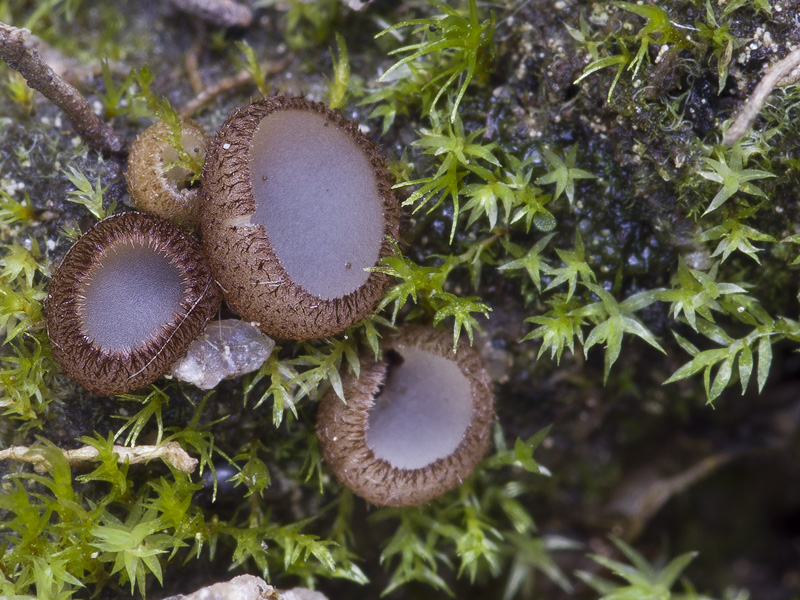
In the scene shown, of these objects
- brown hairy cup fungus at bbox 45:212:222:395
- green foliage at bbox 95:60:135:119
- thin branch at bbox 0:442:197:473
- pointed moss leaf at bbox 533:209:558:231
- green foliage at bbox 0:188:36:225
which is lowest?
thin branch at bbox 0:442:197:473

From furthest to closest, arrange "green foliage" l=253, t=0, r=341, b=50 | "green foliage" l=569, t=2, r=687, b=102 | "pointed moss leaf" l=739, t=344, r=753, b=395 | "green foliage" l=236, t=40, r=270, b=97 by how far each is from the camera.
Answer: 1. "green foliage" l=253, t=0, r=341, b=50
2. "green foliage" l=236, t=40, r=270, b=97
3. "pointed moss leaf" l=739, t=344, r=753, b=395
4. "green foliage" l=569, t=2, r=687, b=102

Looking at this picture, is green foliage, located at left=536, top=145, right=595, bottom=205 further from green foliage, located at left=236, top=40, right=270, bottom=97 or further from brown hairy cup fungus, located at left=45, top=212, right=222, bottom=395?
brown hairy cup fungus, located at left=45, top=212, right=222, bottom=395

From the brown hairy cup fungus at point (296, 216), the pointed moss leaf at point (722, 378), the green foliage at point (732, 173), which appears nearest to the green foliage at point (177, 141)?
the brown hairy cup fungus at point (296, 216)

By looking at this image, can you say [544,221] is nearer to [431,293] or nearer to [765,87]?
[431,293]

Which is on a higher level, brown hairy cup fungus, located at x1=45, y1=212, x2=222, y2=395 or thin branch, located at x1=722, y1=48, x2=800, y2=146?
thin branch, located at x1=722, y1=48, x2=800, y2=146

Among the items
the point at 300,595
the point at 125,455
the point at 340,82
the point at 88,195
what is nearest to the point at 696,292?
the point at 340,82

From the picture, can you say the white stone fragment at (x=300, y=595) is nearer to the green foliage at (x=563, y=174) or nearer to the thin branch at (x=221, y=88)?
the green foliage at (x=563, y=174)

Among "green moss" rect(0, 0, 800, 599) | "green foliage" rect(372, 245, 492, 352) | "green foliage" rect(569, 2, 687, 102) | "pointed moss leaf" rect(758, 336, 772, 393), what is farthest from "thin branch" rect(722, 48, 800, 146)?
"green foliage" rect(372, 245, 492, 352)
